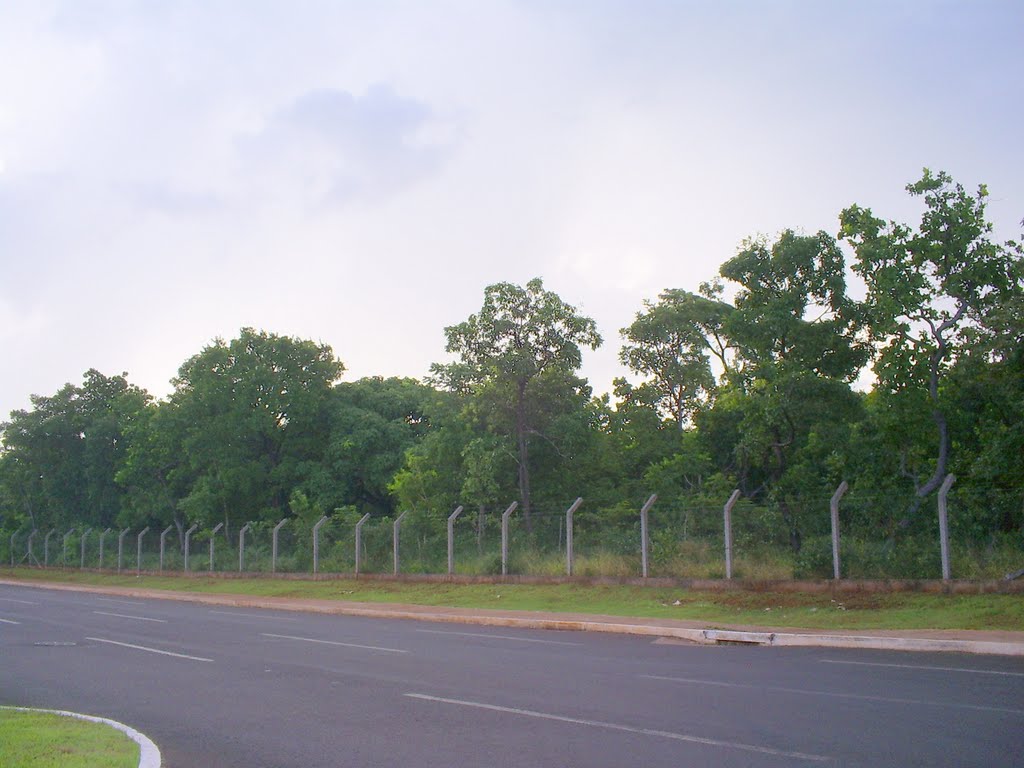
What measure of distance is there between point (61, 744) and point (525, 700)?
14.9ft

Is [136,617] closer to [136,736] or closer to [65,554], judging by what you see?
[136,736]

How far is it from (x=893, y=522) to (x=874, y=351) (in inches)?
283

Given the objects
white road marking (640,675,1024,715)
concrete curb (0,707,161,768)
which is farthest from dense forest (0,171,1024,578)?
concrete curb (0,707,161,768)

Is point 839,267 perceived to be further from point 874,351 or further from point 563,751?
point 563,751

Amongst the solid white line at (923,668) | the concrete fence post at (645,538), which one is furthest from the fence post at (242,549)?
the solid white line at (923,668)

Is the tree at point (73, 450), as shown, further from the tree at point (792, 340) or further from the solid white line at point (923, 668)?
the solid white line at point (923, 668)

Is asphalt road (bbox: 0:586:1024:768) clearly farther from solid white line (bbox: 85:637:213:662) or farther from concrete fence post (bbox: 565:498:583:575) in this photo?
concrete fence post (bbox: 565:498:583:575)

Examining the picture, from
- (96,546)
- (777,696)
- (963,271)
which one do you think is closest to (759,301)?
(963,271)

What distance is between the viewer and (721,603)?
2147 centimetres

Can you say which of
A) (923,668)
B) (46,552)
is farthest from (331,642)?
(46,552)

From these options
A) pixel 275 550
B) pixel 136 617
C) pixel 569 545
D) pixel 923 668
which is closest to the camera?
pixel 923 668

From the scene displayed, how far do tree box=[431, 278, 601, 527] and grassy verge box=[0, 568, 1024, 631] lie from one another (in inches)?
262

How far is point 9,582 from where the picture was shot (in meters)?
49.7

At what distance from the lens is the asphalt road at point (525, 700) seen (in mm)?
7805
